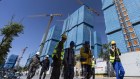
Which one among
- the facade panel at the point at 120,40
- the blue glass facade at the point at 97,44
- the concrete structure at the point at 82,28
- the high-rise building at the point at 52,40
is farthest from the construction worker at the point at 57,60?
the high-rise building at the point at 52,40

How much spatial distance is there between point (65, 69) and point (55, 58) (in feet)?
1.95

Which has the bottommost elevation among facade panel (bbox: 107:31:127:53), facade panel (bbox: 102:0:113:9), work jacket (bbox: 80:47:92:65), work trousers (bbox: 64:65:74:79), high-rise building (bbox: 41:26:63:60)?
work trousers (bbox: 64:65:74:79)

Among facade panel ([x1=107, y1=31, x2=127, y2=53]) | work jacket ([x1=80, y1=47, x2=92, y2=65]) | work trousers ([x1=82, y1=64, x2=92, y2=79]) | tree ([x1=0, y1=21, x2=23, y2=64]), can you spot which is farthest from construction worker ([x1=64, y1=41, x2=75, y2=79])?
facade panel ([x1=107, y1=31, x2=127, y2=53])

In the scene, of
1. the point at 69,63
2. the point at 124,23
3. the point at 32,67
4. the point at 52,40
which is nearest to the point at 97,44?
the point at 52,40

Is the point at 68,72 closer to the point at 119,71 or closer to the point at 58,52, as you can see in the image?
the point at 58,52

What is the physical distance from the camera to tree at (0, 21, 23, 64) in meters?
19.3

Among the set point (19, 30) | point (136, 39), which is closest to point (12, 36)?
point (19, 30)

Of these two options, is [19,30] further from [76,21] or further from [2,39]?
[76,21]

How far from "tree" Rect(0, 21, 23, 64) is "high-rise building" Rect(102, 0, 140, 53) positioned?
44549mm

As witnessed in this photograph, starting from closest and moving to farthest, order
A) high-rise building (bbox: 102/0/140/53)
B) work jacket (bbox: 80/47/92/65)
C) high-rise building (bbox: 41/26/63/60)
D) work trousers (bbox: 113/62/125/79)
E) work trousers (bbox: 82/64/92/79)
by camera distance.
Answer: work trousers (bbox: 113/62/125/79) < work trousers (bbox: 82/64/92/79) < work jacket (bbox: 80/47/92/65) < high-rise building (bbox: 102/0/140/53) < high-rise building (bbox: 41/26/63/60)

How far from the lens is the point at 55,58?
213 inches

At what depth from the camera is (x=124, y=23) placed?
59.6 m

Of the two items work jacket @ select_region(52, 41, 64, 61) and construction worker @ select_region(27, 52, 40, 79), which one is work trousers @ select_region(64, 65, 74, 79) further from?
construction worker @ select_region(27, 52, 40, 79)

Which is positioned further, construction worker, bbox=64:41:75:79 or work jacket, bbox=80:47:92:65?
work jacket, bbox=80:47:92:65
